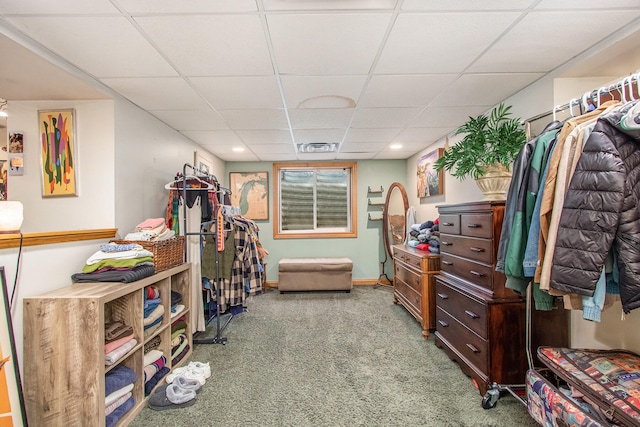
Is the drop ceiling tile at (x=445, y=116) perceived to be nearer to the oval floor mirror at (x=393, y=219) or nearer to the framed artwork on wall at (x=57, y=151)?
the oval floor mirror at (x=393, y=219)

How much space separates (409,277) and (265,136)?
2.45 metres

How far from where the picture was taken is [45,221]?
2287 millimetres

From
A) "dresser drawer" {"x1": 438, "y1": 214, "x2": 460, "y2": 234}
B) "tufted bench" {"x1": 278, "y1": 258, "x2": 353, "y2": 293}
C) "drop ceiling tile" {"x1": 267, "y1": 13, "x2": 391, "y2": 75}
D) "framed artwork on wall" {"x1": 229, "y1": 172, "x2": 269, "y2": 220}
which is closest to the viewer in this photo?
"drop ceiling tile" {"x1": 267, "y1": 13, "x2": 391, "y2": 75}

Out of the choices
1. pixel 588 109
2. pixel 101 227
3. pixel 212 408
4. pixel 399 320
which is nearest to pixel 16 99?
pixel 101 227

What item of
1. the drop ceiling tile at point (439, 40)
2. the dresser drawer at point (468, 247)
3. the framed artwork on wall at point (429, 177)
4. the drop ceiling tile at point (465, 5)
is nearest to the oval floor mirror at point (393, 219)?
the framed artwork on wall at point (429, 177)

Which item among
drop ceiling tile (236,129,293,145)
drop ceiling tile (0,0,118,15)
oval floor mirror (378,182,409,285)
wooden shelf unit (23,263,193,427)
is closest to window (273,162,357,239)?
oval floor mirror (378,182,409,285)

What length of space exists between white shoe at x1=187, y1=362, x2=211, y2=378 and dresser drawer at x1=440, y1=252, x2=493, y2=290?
7.10 ft

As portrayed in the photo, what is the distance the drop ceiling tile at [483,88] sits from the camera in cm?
219

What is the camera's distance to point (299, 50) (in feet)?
5.82

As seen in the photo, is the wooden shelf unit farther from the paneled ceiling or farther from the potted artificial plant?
the potted artificial plant

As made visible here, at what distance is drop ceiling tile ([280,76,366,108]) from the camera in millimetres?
2168

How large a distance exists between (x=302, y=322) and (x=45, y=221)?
2.57m

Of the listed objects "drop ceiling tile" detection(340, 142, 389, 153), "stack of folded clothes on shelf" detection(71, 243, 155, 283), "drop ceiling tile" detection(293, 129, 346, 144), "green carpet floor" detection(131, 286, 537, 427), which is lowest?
"green carpet floor" detection(131, 286, 537, 427)

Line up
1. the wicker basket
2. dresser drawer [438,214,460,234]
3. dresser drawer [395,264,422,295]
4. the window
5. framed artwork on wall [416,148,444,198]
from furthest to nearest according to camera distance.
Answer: the window < framed artwork on wall [416,148,444,198] < dresser drawer [395,264,422,295] < dresser drawer [438,214,460,234] < the wicker basket
